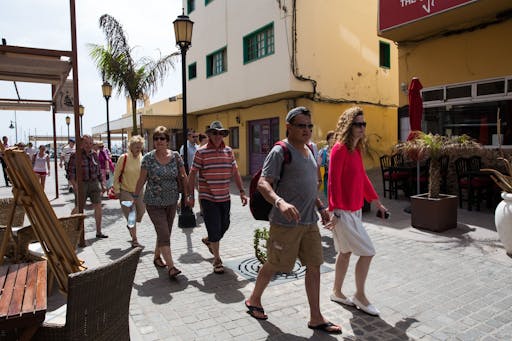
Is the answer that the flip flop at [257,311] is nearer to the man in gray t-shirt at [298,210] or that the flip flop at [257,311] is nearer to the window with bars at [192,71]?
the man in gray t-shirt at [298,210]

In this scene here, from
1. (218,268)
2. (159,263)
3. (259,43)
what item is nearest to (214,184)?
(218,268)

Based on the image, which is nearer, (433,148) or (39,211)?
(39,211)

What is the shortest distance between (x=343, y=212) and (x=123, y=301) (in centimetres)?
206

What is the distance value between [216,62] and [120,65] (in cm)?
425

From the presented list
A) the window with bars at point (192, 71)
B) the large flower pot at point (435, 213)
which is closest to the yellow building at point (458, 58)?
the large flower pot at point (435, 213)

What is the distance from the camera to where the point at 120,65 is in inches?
619

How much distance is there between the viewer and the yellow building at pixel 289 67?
13.2 m

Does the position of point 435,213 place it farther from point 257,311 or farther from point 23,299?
point 23,299

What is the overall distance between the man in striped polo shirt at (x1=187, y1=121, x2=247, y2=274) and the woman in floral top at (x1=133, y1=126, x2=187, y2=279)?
0.78 ft

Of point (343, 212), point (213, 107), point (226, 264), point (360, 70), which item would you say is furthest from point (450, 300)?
point (213, 107)

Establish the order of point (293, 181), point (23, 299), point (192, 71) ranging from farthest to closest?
point (192, 71), point (293, 181), point (23, 299)

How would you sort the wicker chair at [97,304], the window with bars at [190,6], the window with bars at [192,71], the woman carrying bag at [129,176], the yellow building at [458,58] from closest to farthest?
the wicker chair at [97,304], the woman carrying bag at [129,176], the yellow building at [458,58], the window with bars at [190,6], the window with bars at [192,71]

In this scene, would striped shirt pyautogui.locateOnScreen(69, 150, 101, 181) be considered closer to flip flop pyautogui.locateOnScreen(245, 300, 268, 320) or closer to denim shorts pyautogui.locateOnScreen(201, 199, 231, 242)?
denim shorts pyautogui.locateOnScreen(201, 199, 231, 242)

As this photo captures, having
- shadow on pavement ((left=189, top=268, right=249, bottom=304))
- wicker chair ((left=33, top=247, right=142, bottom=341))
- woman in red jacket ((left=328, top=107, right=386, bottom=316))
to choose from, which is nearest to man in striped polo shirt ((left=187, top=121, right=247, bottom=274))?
shadow on pavement ((left=189, top=268, right=249, bottom=304))
